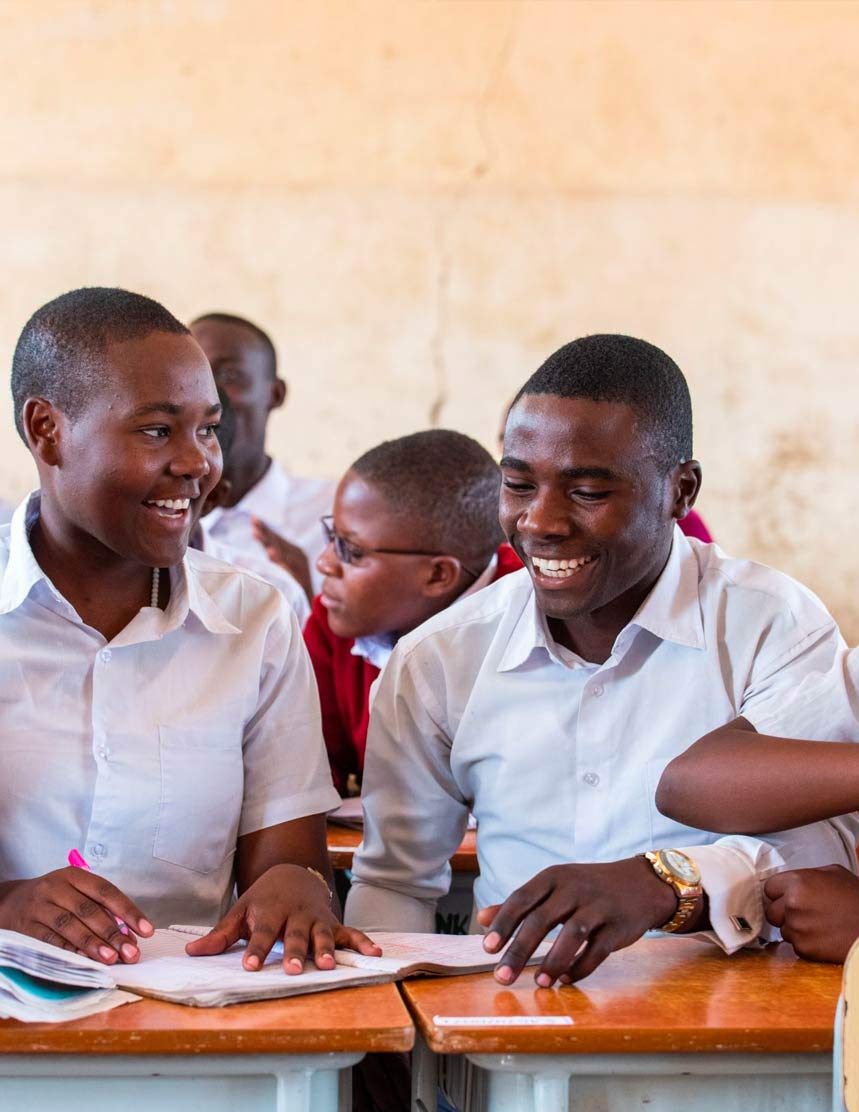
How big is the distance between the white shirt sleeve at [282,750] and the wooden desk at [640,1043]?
527 mm

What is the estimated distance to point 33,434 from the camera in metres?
1.94

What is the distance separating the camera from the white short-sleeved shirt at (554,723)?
1943 mm

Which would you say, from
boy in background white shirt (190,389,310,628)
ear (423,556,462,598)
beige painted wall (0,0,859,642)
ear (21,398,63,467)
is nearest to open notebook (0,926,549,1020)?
ear (21,398,63,467)

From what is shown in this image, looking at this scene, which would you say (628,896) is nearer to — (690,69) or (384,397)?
(384,397)

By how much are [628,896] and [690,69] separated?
460cm

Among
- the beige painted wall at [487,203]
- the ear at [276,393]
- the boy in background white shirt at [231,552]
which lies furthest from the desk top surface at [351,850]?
the beige painted wall at [487,203]

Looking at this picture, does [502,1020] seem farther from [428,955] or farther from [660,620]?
[660,620]

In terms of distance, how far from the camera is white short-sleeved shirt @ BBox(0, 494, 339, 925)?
1.81 metres

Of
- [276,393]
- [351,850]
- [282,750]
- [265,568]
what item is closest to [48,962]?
[282,750]

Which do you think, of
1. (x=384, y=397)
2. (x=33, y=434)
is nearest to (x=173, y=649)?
(x=33, y=434)

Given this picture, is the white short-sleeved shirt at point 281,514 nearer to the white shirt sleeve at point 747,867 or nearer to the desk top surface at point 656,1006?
the white shirt sleeve at point 747,867

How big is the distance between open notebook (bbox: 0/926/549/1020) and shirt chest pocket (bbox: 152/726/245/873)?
244mm

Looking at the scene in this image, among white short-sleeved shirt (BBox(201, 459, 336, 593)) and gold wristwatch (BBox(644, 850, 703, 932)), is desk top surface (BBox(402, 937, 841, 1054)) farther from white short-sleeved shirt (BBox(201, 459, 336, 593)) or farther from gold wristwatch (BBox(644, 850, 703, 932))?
white short-sleeved shirt (BBox(201, 459, 336, 593))

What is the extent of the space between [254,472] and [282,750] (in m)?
2.27
